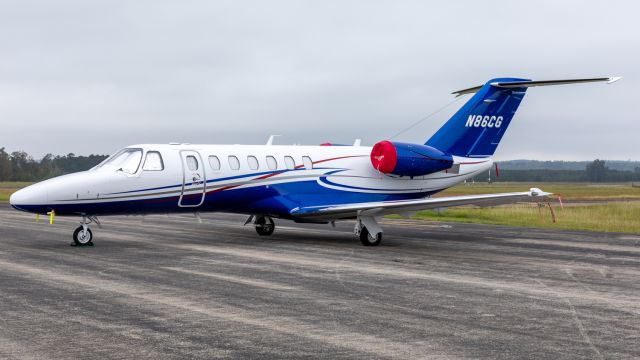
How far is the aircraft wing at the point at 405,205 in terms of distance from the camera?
18.9 meters

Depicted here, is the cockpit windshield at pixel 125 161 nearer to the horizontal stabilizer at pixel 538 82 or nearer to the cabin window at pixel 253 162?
the cabin window at pixel 253 162

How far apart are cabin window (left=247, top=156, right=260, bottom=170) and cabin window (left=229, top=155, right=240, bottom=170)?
350mm

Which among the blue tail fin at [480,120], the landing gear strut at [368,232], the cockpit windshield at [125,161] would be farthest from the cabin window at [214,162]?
the blue tail fin at [480,120]

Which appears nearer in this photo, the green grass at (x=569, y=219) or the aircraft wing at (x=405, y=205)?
the aircraft wing at (x=405, y=205)

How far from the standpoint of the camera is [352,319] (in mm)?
9547

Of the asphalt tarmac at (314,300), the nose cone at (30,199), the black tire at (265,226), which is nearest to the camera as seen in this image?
the asphalt tarmac at (314,300)

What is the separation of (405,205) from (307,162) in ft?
12.4

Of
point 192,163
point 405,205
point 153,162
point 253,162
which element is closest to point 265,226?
point 253,162

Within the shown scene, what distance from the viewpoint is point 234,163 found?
20766 mm

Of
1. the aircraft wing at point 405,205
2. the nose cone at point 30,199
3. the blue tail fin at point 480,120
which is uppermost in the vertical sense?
the blue tail fin at point 480,120

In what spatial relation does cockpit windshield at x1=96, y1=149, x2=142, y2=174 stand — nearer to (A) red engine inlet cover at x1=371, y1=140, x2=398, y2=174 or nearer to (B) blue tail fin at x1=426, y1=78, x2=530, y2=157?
(A) red engine inlet cover at x1=371, y1=140, x2=398, y2=174

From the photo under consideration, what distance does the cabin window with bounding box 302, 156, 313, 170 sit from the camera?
2198cm

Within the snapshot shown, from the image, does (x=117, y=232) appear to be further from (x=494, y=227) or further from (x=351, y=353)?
(x=351, y=353)

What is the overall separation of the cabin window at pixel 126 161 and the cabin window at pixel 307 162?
15.9 ft
